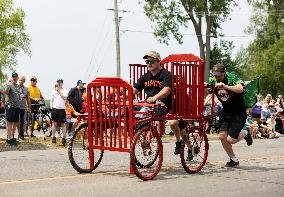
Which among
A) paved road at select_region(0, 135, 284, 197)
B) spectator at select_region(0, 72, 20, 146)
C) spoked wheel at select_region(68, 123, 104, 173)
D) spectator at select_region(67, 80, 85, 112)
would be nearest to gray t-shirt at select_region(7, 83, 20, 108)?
spectator at select_region(0, 72, 20, 146)

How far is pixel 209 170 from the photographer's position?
10.5 metres

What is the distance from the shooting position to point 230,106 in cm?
1072

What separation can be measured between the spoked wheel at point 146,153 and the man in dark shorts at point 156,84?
36 cm

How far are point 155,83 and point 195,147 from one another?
4.29 ft

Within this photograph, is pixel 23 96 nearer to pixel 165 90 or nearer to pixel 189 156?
pixel 189 156

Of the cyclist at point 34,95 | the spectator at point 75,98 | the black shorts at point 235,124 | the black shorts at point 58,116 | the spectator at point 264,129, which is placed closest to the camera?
the black shorts at point 235,124

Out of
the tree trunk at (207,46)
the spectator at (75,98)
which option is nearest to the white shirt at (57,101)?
the spectator at (75,98)

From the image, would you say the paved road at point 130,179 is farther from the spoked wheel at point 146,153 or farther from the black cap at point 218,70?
the black cap at point 218,70

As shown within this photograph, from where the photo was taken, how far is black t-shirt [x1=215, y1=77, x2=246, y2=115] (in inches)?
414

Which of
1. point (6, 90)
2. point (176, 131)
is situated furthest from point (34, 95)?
point (176, 131)

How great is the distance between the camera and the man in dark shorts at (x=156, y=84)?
31.4ft

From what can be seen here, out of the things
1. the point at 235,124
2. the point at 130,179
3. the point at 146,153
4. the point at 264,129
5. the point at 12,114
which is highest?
the point at 12,114

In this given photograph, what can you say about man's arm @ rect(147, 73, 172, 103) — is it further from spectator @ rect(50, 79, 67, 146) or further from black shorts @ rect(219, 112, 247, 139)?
spectator @ rect(50, 79, 67, 146)

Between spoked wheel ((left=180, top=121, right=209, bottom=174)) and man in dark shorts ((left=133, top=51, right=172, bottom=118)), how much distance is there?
640 mm
